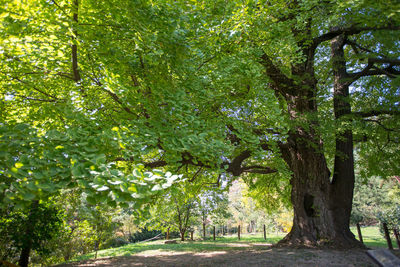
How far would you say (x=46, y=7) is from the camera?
4.07 m

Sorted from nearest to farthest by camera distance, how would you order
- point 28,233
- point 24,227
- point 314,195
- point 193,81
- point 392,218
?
point 193,81
point 24,227
point 28,233
point 314,195
point 392,218

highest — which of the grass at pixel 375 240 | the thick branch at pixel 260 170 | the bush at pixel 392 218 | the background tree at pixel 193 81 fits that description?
the background tree at pixel 193 81

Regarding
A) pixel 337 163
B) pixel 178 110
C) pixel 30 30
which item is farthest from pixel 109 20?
pixel 337 163

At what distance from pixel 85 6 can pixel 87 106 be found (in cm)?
219

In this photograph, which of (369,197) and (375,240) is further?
(369,197)

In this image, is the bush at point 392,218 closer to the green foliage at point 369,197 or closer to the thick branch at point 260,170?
the thick branch at point 260,170

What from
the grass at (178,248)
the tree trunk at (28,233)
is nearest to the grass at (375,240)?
the grass at (178,248)

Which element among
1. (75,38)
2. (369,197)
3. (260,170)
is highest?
(75,38)

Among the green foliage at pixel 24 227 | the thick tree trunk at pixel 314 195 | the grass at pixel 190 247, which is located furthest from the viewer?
the grass at pixel 190 247

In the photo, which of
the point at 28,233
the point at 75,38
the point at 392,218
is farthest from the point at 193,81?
the point at 392,218

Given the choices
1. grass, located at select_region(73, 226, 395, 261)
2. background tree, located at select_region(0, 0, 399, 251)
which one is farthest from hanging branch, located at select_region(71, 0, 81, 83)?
grass, located at select_region(73, 226, 395, 261)

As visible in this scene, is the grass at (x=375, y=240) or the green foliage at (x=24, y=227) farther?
the grass at (x=375, y=240)

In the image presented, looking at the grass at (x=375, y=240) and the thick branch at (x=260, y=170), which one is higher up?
the thick branch at (x=260, y=170)

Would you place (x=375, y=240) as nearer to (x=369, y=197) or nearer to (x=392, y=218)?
(x=392, y=218)
